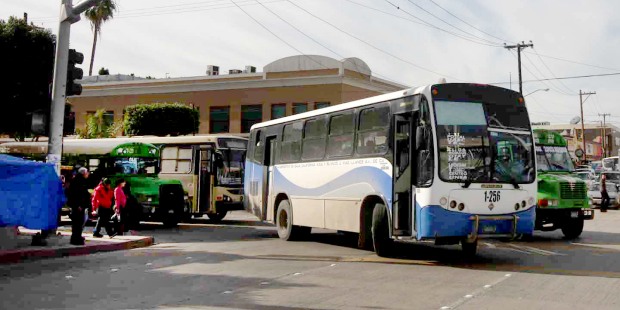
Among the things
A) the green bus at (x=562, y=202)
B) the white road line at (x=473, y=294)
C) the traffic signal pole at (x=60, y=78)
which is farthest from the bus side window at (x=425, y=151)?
the traffic signal pole at (x=60, y=78)

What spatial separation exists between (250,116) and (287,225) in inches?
1191

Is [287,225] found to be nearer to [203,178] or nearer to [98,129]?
[203,178]

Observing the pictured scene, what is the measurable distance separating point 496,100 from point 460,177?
6.39 feet

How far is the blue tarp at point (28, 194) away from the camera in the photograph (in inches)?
551

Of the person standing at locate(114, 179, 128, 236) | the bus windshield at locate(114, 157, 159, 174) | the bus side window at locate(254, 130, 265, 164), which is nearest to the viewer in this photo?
the person standing at locate(114, 179, 128, 236)

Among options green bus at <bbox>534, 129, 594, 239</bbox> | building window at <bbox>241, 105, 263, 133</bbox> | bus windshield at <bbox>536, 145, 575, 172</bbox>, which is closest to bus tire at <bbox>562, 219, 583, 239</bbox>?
green bus at <bbox>534, 129, 594, 239</bbox>

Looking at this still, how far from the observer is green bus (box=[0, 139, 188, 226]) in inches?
838

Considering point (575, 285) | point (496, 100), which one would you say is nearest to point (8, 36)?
point (496, 100)

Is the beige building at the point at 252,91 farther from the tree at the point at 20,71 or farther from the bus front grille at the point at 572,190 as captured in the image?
the bus front grille at the point at 572,190

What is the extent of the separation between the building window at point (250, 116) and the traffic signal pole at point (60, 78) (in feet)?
98.8

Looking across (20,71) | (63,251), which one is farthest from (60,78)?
(20,71)

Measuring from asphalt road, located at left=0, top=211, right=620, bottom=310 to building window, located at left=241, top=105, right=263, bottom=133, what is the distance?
30.2 m

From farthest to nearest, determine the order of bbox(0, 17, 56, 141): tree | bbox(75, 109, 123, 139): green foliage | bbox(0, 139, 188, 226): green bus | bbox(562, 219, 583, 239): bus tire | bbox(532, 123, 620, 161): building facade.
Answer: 1. bbox(532, 123, 620, 161): building facade
2. bbox(75, 109, 123, 139): green foliage
3. bbox(0, 17, 56, 141): tree
4. bbox(0, 139, 188, 226): green bus
5. bbox(562, 219, 583, 239): bus tire

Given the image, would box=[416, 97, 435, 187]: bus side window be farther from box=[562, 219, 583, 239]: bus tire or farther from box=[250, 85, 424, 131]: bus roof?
box=[562, 219, 583, 239]: bus tire
